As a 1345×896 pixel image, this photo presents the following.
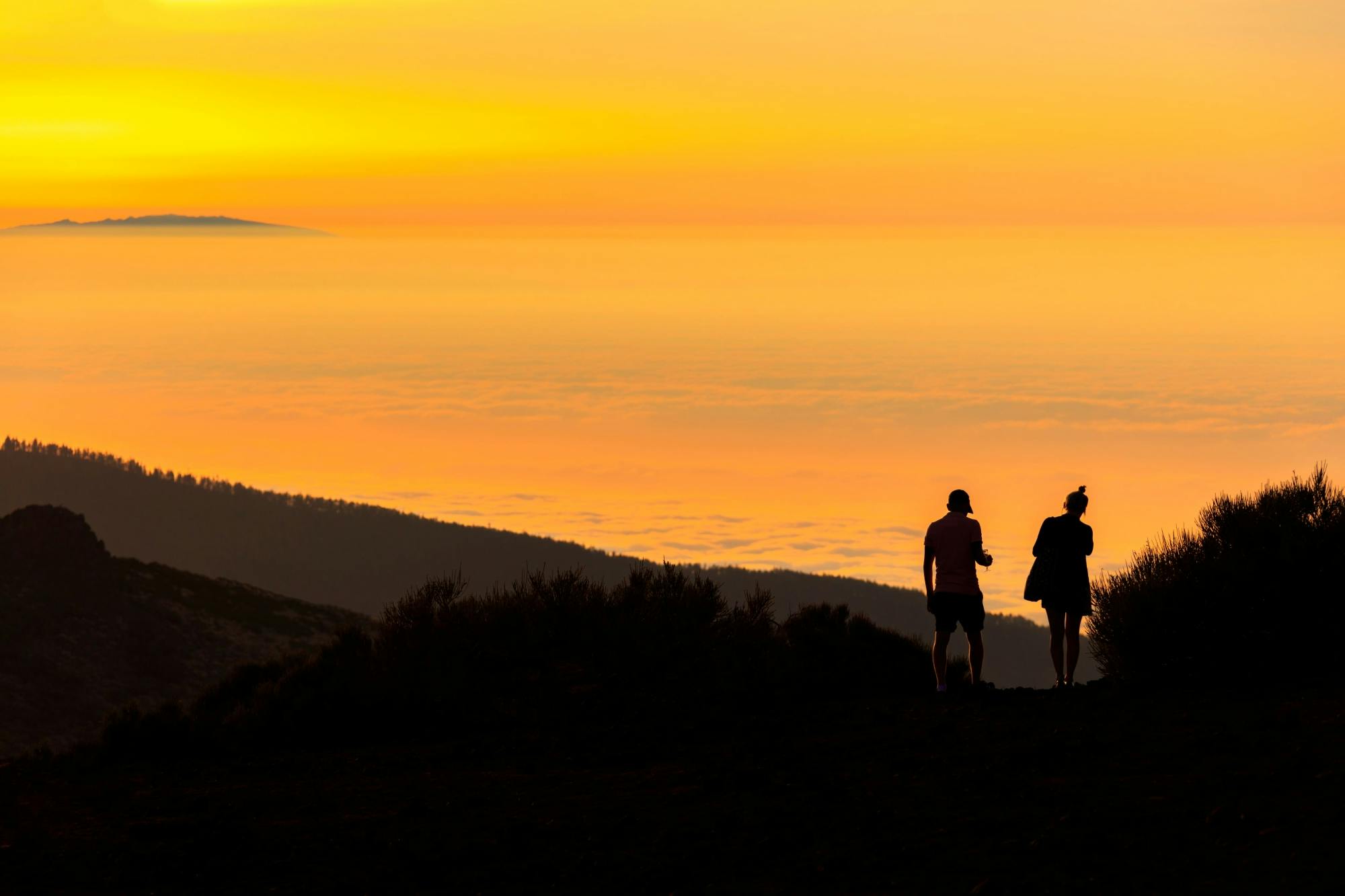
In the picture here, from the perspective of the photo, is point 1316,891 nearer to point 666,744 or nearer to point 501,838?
point 501,838

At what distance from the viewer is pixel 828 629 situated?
1766 centimetres

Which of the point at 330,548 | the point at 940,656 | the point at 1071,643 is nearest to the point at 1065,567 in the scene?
the point at 1071,643

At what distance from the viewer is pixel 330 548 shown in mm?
146000

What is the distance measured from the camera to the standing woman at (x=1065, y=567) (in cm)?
1362

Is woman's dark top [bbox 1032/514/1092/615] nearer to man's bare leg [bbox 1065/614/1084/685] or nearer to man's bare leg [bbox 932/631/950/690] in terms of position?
man's bare leg [bbox 1065/614/1084/685]

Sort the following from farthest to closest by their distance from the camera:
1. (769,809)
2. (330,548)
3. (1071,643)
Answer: (330,548) → (1071,643) → (769,809)

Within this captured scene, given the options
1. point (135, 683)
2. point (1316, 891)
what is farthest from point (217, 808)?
point (135, 683)

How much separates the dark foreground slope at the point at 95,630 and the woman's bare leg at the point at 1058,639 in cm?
2586

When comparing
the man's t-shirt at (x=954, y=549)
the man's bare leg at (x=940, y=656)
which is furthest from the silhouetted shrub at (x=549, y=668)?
the man's t-shirt at (x=954, y=549)

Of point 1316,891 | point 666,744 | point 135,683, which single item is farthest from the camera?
point 135,683

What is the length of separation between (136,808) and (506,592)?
6478 millimetres

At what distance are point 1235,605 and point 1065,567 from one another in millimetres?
1661

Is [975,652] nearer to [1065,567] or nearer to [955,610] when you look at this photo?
[955,610]

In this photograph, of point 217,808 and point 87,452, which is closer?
point 217,808
